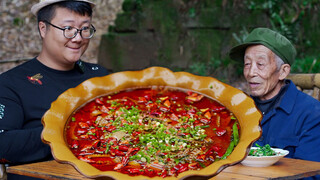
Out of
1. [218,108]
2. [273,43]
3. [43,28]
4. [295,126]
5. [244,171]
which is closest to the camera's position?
[244,171]

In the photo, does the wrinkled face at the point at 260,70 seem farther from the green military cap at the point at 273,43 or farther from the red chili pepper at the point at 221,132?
the red chili pepper at the point at 221,132

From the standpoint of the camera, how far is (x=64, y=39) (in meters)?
2.51

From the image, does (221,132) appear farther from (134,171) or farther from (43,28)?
(43,28)

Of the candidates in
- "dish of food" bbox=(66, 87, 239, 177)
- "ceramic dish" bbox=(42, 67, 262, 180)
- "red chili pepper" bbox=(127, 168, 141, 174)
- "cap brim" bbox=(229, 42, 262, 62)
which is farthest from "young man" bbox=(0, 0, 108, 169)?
"cap brim" bbox=(229, 42, 262, 62)

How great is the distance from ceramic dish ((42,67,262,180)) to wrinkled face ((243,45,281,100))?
1.24ft

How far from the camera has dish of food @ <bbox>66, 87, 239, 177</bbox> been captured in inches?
66.2

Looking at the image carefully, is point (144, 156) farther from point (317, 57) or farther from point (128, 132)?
point (317, 57)

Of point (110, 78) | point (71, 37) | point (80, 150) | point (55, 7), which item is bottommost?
point (80, 150)

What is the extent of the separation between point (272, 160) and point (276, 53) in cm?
89

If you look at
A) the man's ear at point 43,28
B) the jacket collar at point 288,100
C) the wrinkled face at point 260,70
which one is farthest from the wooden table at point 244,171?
the man's ear at point 43,28

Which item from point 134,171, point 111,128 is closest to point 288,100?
point 111,128

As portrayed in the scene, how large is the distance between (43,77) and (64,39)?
33 centimetres

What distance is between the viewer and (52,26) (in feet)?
8.33

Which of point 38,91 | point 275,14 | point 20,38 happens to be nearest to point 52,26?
point 38,91
